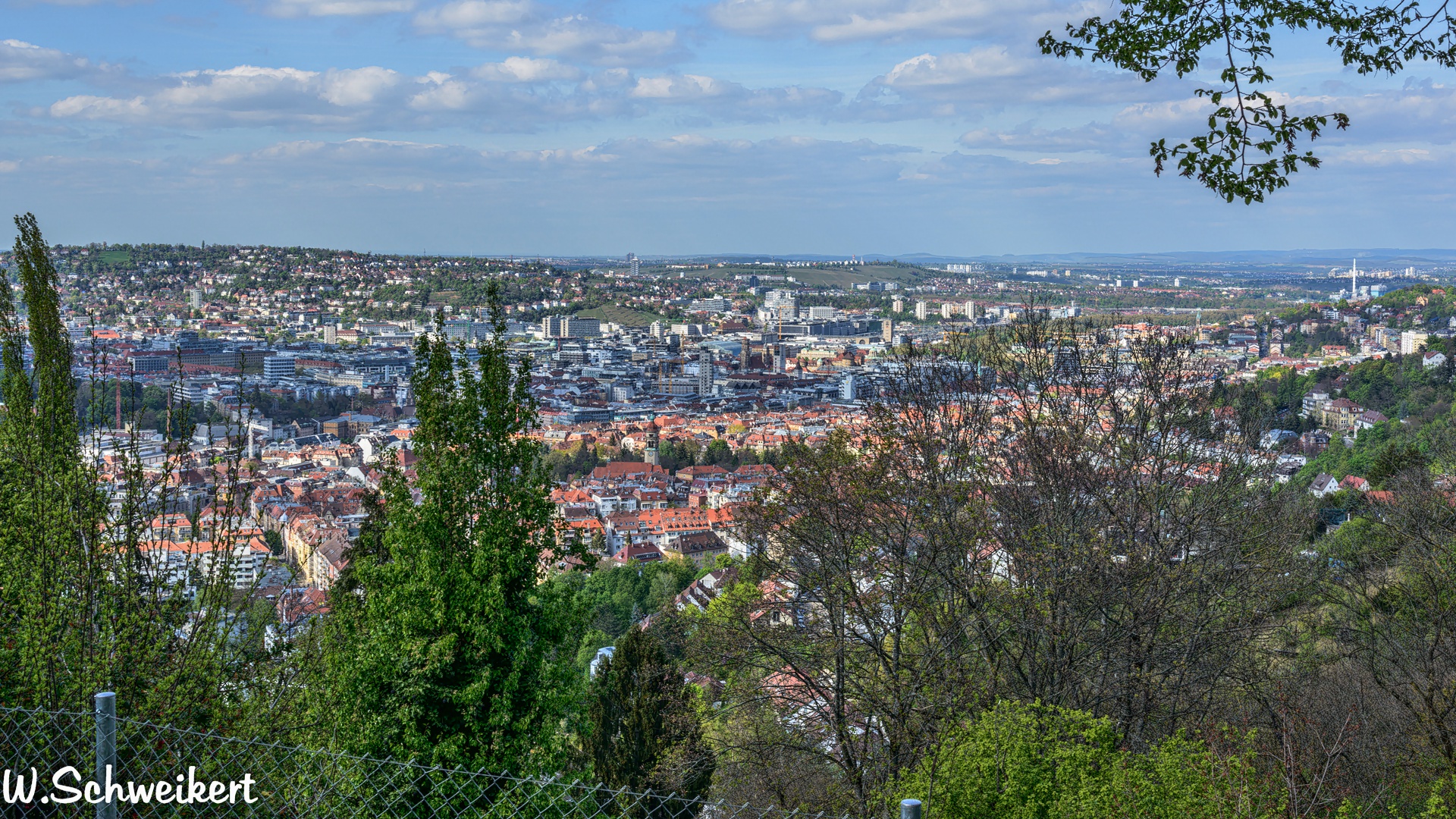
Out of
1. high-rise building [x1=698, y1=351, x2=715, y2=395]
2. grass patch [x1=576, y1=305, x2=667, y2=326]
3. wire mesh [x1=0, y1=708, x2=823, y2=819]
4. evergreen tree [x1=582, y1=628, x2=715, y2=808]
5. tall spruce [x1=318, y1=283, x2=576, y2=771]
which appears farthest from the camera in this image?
grass patch [x1=576, y1=305, x2=667, y2=326]

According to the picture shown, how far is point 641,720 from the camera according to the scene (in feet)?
31.6

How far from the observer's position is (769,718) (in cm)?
723

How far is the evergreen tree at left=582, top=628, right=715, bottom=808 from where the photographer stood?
8352mm

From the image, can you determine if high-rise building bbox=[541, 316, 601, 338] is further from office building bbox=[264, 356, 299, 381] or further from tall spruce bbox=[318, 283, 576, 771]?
tall spruce bbox=[318, 283, 576, 771]

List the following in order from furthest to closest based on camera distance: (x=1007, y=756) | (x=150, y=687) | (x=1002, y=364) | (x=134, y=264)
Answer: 1. (x=134, y=264)
2. (x=1002, y=364)
3. (x=1007, y=756)
4. (x=150, y=687)

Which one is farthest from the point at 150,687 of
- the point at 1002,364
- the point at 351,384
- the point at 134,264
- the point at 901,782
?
the point at 134,264

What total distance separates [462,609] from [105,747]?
215cm

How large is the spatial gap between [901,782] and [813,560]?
2.16 meters

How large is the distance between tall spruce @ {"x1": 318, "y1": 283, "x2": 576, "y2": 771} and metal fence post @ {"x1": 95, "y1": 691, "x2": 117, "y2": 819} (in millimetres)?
1847

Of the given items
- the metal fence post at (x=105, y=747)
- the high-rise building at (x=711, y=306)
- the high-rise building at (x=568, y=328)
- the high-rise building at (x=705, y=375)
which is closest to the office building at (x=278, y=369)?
the high-rise building at (x=705, y=375)

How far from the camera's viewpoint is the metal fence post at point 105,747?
2.38 metres

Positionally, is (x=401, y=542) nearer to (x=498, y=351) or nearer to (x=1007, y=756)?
(x=498, y=351)

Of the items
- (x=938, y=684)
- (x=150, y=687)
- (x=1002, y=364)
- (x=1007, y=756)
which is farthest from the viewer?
(x=1002, y=364)
